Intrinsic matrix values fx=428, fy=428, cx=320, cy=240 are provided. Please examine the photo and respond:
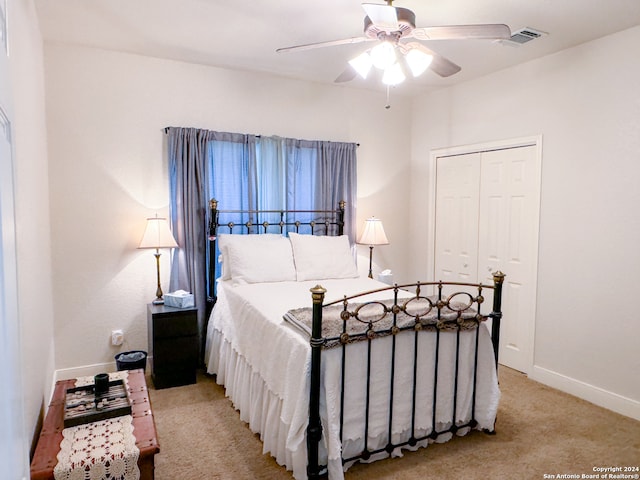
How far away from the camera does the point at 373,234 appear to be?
4352 mm

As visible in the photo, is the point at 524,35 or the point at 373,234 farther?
the point at 373,234

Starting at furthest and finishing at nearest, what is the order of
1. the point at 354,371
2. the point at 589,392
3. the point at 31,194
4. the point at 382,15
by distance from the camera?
the point at 589,392 < the point at 31,194 < the point at 354,371 < the point at 382,15

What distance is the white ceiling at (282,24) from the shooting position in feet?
8.67

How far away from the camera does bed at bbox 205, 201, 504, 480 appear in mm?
2123

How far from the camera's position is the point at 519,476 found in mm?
2264

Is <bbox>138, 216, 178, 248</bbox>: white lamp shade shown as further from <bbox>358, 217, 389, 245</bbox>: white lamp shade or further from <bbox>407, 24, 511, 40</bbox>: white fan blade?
<bbox>407, 24, 511, 40</bbox>: white fan blade

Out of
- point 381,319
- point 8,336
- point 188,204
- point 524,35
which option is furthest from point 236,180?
point 8,336

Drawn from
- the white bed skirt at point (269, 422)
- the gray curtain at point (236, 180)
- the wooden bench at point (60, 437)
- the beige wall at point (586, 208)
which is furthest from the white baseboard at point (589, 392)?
the wooden bench at point (60, 437)

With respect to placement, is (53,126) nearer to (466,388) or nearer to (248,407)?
(248,407)

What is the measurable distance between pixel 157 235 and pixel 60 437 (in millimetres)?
1818

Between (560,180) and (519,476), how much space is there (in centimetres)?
224

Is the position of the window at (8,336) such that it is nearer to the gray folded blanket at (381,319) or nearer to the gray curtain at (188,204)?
the gray folded blanket at (381,319)

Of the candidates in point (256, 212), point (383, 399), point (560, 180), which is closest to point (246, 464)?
point (383, 399)

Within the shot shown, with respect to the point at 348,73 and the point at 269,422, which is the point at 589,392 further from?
the point at 348,73
